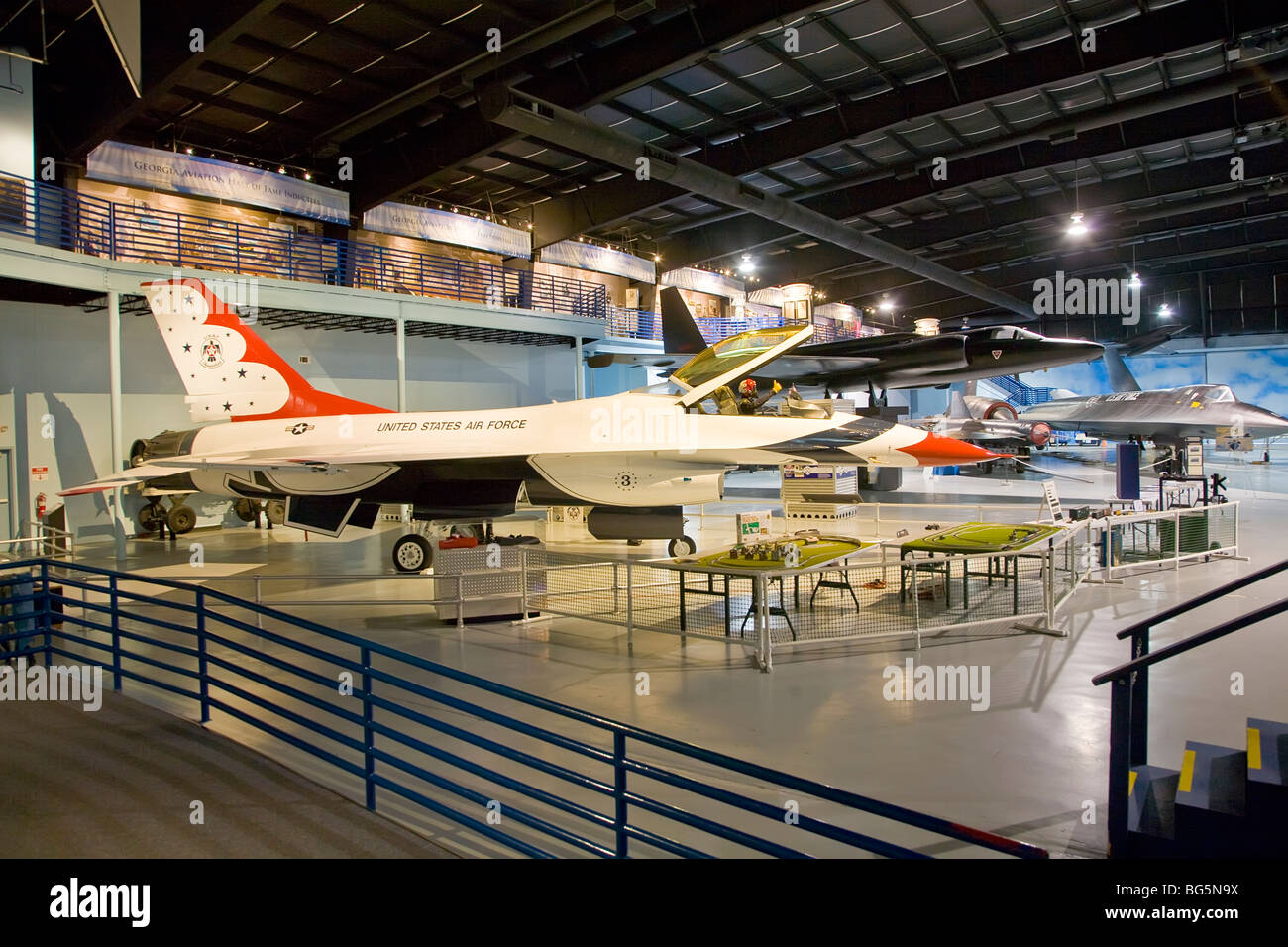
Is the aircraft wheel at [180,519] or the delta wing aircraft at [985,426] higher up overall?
the delta wing aircraft at [985,426]

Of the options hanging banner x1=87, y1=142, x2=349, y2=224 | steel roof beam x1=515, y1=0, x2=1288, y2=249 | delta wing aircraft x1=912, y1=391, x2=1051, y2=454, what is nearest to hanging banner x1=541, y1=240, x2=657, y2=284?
steel roof beam x1=515, y1=0, x2=1288, y2=249

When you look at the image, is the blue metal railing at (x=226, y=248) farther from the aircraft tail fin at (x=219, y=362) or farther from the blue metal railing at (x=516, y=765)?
the blue metal railing at (x=516, y=765)

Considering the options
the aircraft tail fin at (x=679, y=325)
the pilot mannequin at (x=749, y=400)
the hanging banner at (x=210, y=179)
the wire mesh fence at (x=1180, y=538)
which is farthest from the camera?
the aircraft tail fin at (x=679, y=325)

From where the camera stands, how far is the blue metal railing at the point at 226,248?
12.2 meters

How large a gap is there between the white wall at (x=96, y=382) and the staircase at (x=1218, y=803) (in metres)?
17.5

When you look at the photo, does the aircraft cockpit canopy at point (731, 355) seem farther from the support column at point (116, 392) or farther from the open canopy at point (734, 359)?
the support column at point (116, 392)

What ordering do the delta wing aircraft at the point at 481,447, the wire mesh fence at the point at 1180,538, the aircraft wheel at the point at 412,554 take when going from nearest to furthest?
1. the delta wing aircraft at the point at 481,447
2. the wire mesh fence at the point at 1180,538
3. the aircraft wheel at the point at 412,554

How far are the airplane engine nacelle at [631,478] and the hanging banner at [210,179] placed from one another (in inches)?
461

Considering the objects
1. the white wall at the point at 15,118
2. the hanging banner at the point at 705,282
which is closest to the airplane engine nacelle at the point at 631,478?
the white wall at the point at 15,118

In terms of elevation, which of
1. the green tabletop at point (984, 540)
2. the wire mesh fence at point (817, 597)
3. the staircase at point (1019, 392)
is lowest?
the wire mesh fence at point (817, 597)

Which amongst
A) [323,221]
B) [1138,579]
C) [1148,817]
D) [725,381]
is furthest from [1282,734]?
[323,221]

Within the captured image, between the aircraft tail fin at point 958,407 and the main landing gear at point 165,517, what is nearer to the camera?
the main landing gear at point 165,517

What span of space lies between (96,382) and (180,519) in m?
3.28
